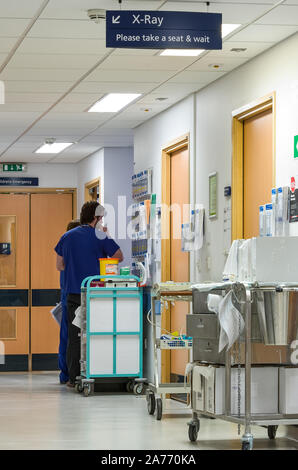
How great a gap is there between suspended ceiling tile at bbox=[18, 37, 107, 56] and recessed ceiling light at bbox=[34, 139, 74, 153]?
14.9 feet

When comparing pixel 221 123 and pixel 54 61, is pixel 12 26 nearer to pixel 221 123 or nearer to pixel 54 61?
pixel 54 61

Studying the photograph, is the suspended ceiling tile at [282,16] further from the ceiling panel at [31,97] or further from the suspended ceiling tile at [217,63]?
the ceiling panel at [31,97]

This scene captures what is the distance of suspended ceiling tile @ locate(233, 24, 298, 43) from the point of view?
21.1 feet

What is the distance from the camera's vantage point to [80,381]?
934cm

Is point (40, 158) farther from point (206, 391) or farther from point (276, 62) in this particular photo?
point (206, 391)

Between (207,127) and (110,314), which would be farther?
(110,314)

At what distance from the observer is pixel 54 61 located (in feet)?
24.4

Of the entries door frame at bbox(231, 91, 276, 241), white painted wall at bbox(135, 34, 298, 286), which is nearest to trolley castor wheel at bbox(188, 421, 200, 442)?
white painted wall at bbox(135, 34, 298, 286)

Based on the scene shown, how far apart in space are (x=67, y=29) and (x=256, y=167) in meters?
1.89

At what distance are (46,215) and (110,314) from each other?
16.2 feet

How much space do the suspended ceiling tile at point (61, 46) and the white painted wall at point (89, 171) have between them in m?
5.17

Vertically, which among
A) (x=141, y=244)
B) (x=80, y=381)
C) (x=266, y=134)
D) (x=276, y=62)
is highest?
(x=276, y=62)

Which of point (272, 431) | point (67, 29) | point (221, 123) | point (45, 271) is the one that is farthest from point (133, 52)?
point (45, 271)
